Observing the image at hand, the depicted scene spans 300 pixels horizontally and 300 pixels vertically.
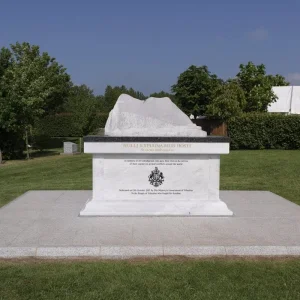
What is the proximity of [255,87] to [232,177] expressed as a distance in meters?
24.1

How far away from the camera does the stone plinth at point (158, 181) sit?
6.59m

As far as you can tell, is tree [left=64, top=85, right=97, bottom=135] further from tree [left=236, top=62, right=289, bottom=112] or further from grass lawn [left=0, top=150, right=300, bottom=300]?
grass lawn [left=0, top=150, right=300, bottom=300]

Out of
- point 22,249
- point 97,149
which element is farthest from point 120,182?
point 22,249

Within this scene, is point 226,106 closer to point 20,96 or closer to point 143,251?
point 20,96

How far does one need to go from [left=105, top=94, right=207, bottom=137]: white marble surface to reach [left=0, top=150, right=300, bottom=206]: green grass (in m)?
Answer: 3.31

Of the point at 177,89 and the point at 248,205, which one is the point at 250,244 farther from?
the point at 177,89

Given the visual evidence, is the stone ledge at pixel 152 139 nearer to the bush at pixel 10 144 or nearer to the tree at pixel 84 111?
the bush at pixel 10 144

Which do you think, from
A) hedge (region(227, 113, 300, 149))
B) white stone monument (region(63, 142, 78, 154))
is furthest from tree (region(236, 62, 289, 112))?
white stone monument (region(63, 142, 78, 154))

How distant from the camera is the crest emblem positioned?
6729mm

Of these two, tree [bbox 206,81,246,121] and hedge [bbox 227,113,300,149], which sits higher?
tree [bbox 206,81,246,121]

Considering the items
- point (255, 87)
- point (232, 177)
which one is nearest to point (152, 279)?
point (232, 177)

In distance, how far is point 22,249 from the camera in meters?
4.94

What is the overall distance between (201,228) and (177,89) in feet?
123

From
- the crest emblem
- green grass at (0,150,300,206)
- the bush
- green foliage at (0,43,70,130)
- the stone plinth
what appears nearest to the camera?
the stone plinth
